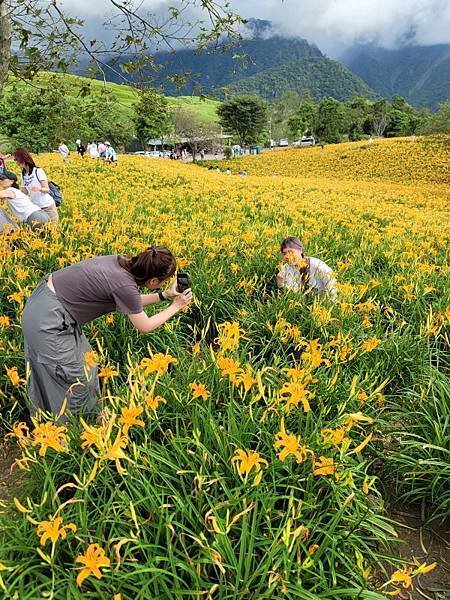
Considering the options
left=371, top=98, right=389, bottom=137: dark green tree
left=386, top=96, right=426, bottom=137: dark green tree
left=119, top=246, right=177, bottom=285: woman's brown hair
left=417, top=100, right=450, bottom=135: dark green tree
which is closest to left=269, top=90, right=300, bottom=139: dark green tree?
left=371, top=98, right=389, bottom=137: dark green tree

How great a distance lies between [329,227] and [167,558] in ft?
17.4

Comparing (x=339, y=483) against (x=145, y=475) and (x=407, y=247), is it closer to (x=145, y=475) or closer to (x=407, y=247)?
(x=145, y=475)

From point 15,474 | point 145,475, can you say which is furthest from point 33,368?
point 145,475

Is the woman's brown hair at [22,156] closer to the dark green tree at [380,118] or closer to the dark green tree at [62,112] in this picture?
the dark green tree at [62,112]

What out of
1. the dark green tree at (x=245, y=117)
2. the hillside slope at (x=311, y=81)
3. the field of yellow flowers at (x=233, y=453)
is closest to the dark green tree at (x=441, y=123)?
the dark green tree at (x=245, y=117)

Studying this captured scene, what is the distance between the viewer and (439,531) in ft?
6.47

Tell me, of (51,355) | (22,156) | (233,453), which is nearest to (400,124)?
Answer: (22,156)

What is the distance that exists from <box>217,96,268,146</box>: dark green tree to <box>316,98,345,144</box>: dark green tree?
6.71m

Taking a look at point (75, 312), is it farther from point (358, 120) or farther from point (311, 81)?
point (311, 81)

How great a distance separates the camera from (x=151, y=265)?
2.35 metres

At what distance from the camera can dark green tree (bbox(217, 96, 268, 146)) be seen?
4656 cm

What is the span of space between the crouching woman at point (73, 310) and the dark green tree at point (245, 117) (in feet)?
157

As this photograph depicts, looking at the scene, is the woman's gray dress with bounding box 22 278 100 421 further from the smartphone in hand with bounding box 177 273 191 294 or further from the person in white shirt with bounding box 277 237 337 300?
the person in white shirt with bounding box 277 237 337 300

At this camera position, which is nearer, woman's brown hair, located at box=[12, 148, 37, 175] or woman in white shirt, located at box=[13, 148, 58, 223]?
woman's brown hair, located at box=[12, 148, 37, 175]
